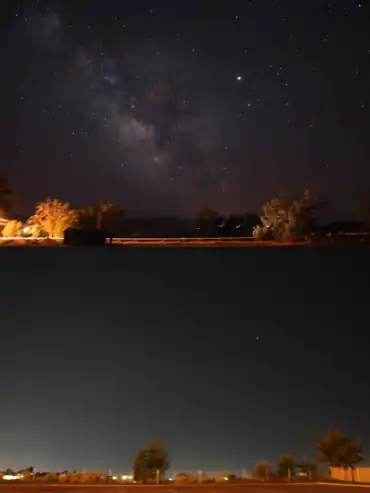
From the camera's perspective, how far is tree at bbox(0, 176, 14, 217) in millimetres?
6762

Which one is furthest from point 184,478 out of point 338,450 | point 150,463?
point 338,450

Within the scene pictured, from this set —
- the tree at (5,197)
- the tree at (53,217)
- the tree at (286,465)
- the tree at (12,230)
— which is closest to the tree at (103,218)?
the tree at (53,217)

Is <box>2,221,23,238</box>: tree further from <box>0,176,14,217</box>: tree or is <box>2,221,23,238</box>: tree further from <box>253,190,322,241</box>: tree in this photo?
<box>253,190,322,241</box>: tree

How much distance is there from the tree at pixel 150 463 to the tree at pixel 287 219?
3238mm

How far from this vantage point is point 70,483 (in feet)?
29.1

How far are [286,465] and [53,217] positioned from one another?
548 cm

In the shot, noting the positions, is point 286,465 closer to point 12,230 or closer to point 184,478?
point 184,478

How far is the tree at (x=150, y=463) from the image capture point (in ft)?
27.1

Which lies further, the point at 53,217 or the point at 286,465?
the point at 286,465

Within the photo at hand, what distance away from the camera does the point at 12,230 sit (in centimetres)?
653

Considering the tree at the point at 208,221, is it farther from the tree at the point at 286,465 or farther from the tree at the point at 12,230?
the tree at the point at 286,465

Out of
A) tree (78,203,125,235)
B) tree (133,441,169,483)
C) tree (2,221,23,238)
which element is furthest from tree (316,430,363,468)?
tree (2,221,23,238)

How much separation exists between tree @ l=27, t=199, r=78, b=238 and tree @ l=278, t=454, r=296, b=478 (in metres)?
4.35

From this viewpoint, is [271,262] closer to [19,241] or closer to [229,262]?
[229,262]
